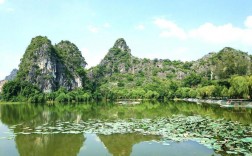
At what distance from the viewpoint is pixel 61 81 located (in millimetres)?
98000

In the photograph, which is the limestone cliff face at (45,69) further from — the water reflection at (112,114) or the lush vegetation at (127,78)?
the water reflection at (112,114)

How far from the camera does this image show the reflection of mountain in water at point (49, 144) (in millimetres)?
12203

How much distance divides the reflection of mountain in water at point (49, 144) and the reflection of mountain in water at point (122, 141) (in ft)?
4.14

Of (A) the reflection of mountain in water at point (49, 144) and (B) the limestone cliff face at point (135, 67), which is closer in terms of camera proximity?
(A) the reflection of mountain in water at point (49, 144)

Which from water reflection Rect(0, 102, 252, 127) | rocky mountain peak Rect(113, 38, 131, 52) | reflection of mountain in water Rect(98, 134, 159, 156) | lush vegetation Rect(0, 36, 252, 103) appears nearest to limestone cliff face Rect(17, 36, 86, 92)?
lush vegetation Rect(0, 36, 252, 103)

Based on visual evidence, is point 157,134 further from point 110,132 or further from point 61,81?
point 61,81

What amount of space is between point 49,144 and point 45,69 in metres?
84.2

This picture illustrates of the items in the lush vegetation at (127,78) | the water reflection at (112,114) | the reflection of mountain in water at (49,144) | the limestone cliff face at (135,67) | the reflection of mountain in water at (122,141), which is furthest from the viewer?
the limestone cliff face at (135,67)

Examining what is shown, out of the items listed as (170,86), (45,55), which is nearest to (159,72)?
(170,86)

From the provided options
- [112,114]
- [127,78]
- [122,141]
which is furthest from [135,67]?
[122,141]

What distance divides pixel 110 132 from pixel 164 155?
5.38 m

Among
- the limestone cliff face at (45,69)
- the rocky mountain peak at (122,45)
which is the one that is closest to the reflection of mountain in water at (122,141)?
the limestone cliff face at (45,69)

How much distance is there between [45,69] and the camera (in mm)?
94625

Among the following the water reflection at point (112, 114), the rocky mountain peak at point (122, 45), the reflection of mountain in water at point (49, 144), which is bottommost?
the reflection of mountain in water at point (49, 144)
